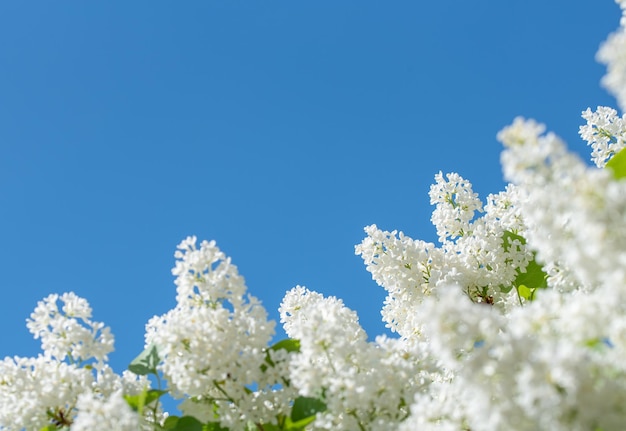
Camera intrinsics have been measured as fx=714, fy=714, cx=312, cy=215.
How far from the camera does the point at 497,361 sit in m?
2.39

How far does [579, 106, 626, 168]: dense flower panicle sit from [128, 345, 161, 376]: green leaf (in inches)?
196

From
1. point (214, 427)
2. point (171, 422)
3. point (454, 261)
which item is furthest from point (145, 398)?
point (454, 261)

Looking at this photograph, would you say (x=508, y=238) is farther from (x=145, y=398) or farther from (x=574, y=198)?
(x=574, y=198)

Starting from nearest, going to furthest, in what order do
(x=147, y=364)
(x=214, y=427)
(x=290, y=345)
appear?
1. (x=214, y=427)
2. (x=147, y=364)
3. (x=290, y=345)

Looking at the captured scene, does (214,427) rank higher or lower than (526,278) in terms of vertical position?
lower

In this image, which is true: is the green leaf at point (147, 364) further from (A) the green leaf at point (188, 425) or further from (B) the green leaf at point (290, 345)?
(B) the green leaf at point (290, 345)

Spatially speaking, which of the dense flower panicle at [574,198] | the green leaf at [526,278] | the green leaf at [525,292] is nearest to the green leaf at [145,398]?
the dense flower panicle at [574,198]

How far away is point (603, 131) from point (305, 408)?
16.5 feet

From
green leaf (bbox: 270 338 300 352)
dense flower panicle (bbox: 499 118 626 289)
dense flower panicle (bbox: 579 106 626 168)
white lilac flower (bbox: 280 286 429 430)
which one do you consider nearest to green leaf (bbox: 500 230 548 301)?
dense flower panicle (bbox: 579 106 626 168)

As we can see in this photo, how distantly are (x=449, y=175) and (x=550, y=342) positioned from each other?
5079 millimetres

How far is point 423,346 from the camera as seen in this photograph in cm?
377

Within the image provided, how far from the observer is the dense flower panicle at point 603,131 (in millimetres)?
7164

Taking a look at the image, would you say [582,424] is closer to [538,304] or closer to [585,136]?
[538,304]

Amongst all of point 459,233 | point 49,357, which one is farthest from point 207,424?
point 459,233
